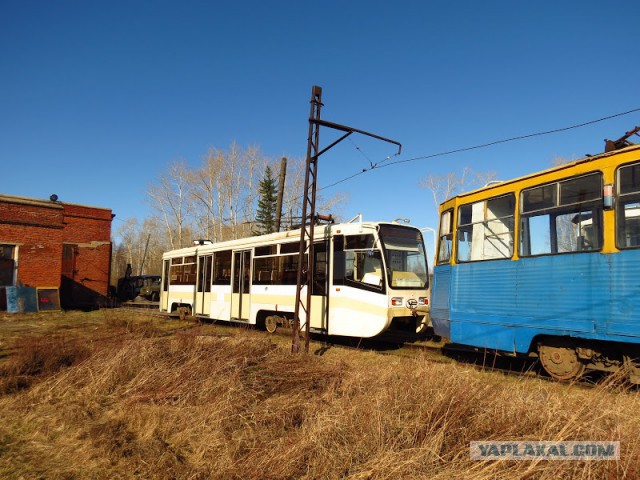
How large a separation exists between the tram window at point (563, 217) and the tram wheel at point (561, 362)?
63.9 inches

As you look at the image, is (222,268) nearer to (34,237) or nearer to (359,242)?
(359,242)

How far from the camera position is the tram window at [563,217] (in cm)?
613

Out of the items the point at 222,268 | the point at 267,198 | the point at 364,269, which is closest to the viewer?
the point at 364,269

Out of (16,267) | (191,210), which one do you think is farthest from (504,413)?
(191,210)

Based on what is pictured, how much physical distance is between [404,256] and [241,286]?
20.1 feet

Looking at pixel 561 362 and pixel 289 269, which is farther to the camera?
pixel 289 269

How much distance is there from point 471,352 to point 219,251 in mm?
9563

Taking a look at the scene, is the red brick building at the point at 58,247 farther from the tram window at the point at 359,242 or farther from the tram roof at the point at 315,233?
the tram window at the point at 359,242

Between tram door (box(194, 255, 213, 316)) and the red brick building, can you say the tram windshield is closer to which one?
tram door (box(194, 255, 213, 316))

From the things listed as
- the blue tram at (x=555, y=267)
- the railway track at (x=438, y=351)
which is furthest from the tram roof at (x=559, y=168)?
the railway track at (x=438, y=351)

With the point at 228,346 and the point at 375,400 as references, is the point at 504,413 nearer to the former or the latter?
the point at 375,400

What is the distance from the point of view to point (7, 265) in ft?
66.3

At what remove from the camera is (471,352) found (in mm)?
9766

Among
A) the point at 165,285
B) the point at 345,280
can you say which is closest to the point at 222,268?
the point at 165,285
